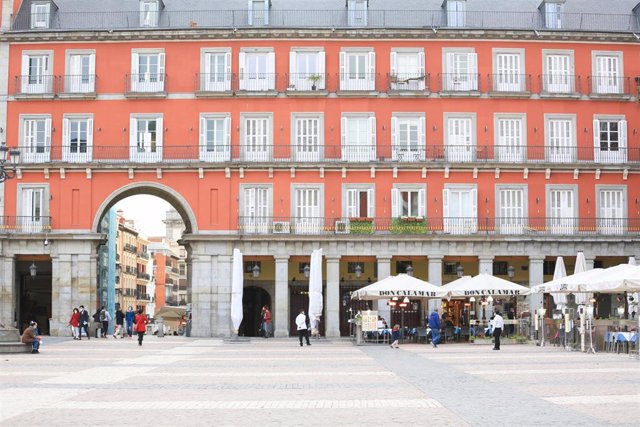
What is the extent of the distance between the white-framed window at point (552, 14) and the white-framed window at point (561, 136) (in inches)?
209

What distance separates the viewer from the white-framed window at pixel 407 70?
2205 inches

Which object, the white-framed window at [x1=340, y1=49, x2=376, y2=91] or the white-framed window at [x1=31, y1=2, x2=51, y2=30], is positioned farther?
the white-framed window at [x1=31, y1=2, x2=51, y2=30]

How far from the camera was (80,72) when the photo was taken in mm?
56188

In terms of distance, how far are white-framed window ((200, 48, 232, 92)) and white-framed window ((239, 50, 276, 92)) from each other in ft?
2.52

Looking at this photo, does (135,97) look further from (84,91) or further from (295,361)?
(295,361)

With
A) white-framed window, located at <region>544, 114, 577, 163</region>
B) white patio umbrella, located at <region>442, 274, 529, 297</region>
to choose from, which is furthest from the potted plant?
white patio umbrella, located at <region>442, 274, 529, 297</region>

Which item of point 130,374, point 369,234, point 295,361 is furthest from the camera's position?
point 369,234

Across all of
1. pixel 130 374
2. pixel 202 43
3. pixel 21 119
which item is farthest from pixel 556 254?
pixel 130 374

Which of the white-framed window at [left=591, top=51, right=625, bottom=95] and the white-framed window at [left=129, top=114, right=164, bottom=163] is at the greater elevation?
the white-framed window at [left=591, top=51, right=625, bottom=95]

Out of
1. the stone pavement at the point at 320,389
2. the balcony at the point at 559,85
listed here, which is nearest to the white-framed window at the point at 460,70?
the balcony at the point at 559,85

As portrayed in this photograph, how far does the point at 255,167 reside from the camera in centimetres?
5509

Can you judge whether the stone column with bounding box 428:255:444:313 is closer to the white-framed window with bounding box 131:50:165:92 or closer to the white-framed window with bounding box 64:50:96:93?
the white-framed window with bounding box 131:50:165:92

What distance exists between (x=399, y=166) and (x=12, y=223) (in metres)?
20.7

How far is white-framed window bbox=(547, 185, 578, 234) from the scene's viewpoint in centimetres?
5556
